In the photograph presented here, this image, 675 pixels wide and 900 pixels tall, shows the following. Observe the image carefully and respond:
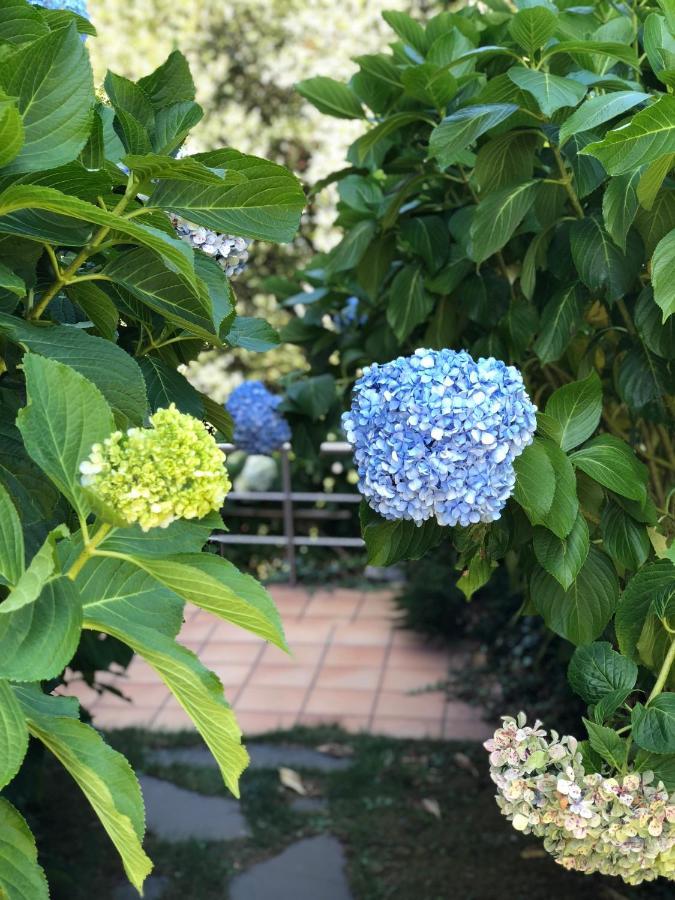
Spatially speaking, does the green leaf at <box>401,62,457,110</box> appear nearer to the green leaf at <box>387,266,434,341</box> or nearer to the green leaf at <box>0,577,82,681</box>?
the green leaf at <box>387,266,434,341</box>

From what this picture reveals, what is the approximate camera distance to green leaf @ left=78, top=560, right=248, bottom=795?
0.85 m

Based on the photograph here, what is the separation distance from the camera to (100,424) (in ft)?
2.85

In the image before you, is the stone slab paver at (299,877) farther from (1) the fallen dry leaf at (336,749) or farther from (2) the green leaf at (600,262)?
(2) the green leaf at (600,262)

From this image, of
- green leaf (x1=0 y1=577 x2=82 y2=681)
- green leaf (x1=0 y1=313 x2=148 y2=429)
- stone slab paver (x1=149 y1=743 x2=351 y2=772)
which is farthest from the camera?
stone slab paver (x1=149 y1=743 x2=351 y2=772)

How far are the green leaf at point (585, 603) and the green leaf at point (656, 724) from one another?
169 mm

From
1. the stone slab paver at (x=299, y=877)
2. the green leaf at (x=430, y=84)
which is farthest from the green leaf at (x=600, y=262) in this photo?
the stone slab paver at (x=299, y=877)

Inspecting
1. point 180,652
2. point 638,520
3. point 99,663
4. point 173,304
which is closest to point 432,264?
point 638,520

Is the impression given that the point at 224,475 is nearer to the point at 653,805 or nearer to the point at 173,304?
the point at 173,304

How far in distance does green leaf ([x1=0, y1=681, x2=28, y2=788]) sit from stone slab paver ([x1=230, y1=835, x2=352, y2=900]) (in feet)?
7.74

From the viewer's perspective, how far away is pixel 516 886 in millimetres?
2953

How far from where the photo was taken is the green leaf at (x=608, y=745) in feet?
4.01

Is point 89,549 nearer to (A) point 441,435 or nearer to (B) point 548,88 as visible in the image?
(A) point 441,435

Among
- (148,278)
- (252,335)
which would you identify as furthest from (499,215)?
(148,278)

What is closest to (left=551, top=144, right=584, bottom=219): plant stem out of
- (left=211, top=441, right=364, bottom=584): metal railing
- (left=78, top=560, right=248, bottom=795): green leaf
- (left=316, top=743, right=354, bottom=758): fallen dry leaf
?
(left=78, top=560, right=248, bottom=795): green leaf
